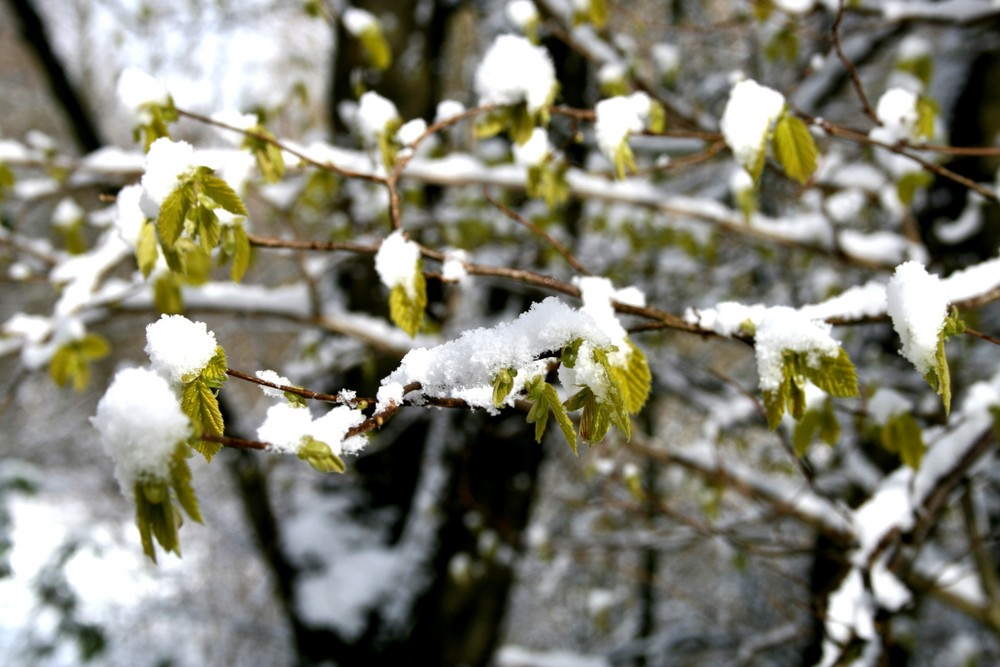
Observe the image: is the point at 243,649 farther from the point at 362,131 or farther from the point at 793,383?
the point at 793,383

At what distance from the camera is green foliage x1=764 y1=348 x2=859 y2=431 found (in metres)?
0.78

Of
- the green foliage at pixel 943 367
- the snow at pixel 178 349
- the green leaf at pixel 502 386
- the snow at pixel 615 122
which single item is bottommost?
the snow at pixel 178 349

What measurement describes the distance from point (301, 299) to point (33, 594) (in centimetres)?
315

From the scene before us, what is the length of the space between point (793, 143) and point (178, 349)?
101cm

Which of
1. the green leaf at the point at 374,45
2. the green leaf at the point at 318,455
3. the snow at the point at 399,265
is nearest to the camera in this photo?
the green leaf at the point at 318,455

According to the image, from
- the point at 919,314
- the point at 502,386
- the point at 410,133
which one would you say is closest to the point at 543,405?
the point at 502,386

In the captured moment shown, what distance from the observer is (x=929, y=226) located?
2928 mm

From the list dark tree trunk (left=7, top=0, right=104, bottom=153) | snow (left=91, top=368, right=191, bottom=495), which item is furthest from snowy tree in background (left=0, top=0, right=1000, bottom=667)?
dark tree trunk (left=7, top=0, right=104, bottom=153)

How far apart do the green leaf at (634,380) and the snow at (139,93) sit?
947 mm

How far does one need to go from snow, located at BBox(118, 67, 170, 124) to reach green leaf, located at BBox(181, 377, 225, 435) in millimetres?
677

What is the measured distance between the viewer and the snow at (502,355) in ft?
2.36

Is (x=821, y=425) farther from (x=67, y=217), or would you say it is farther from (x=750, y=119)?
(x=67, y=217)

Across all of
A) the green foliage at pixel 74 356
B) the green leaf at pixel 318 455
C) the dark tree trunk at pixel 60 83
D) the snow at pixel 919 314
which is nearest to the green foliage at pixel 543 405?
the green leaf at pixel 318 455

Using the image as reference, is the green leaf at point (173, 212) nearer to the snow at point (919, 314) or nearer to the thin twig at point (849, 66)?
the snow at point (919, 314)
